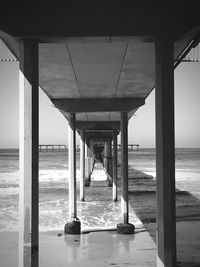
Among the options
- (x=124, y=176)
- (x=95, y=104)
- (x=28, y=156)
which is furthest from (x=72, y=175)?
(x=28, y=156)

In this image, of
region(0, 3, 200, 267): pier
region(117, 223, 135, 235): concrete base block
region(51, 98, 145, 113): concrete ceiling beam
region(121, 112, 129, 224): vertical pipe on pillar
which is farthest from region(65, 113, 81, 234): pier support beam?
region(0, 3, 200, 267): pier

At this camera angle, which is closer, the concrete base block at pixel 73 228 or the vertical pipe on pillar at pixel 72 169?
the concrete base block at pixel 73 228

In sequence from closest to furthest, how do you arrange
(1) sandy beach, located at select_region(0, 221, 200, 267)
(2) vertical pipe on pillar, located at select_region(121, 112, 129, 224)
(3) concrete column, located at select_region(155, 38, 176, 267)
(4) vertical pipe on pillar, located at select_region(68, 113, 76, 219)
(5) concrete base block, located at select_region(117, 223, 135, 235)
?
(3) concrete column, located at select_region(155, 38, 176, 267)
(1) sandy beach, located at select_region(0, 221, 200, 267)
(5) concrete base block, located at select_region(117, 223, 135, 235)
(2) vertical pipe on pillar, located at select_region(121, 112, 129, 224)
(4) vertical pipe on pillar, located at select_region(68, 113, 76, 219)

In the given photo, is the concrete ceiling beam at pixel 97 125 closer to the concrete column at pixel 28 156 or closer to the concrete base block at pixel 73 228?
the concrete base block at pixel 73 228

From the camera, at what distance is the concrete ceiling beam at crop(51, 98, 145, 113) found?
35.3 ft

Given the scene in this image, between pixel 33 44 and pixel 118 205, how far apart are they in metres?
11.6

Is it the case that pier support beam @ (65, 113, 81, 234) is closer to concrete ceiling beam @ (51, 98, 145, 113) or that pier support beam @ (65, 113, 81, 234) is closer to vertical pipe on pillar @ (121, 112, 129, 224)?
concrete ceiling beam @ (51, 98, 145, 113)

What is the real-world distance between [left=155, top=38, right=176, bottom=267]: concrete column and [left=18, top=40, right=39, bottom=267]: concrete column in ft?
5.60

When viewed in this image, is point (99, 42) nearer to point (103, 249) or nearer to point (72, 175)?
point (103, 249)

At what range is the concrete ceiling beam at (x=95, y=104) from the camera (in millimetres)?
10758

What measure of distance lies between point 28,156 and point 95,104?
21.2ft

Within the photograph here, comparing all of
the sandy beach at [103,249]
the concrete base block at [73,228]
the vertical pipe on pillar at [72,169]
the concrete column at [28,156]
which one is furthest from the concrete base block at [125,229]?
the concrete column at [28,156]

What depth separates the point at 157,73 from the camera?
189 inches

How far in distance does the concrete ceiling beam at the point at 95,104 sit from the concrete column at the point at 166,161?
6.02 meters
